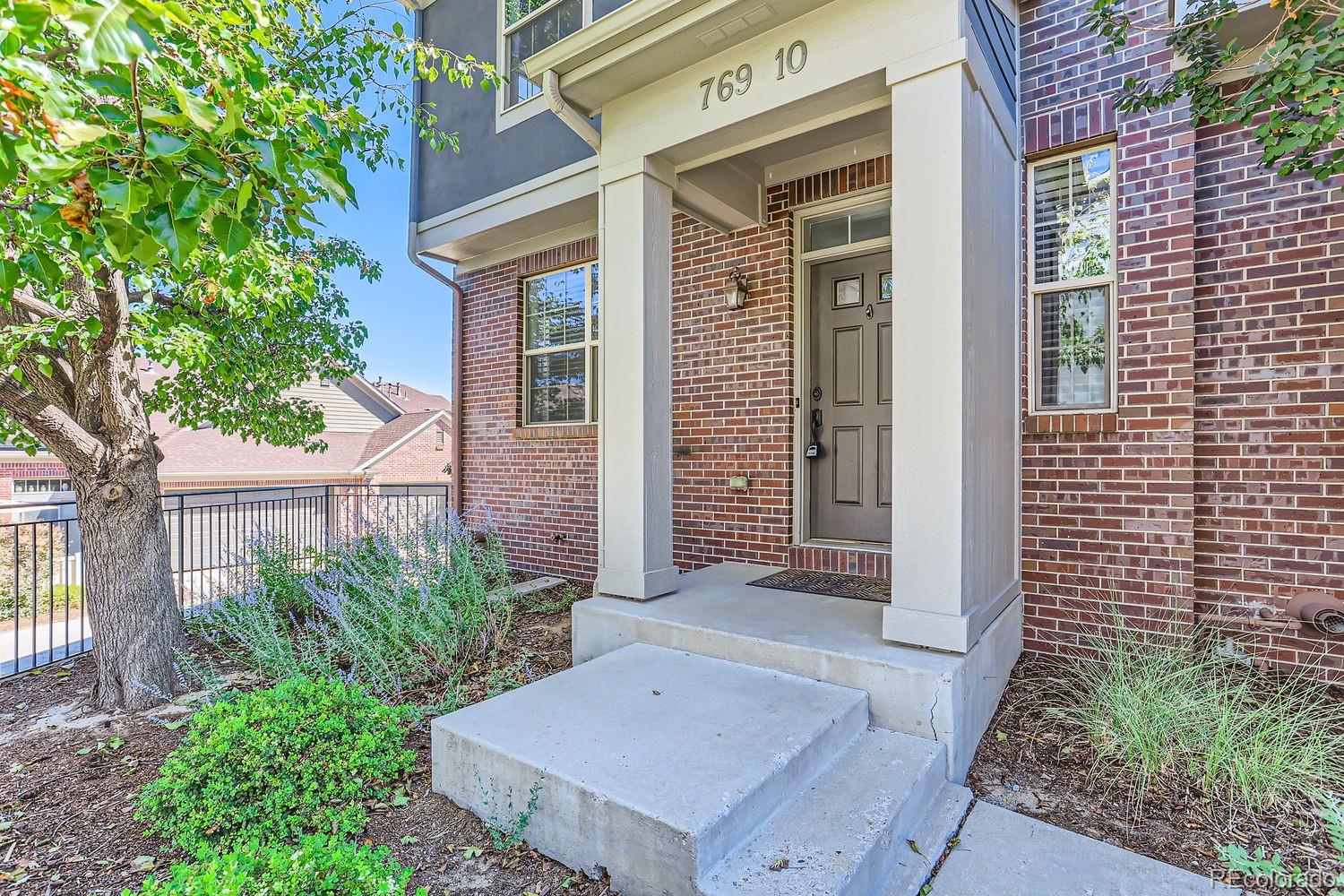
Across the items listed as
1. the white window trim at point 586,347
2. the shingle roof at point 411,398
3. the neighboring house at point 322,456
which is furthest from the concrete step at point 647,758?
the shingle roof at point 411,398

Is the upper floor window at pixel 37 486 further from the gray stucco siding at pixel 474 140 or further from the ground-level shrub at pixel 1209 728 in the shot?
the ground-level shrub at pixel 1209 728

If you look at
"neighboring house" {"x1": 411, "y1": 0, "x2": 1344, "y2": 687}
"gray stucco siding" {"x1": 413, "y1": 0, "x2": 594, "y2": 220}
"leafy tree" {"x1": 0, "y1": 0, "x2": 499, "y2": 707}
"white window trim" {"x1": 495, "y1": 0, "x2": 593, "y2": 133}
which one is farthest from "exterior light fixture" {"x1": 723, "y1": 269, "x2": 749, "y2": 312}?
"white window trim" {"x1": 495, "y1": 0, "x2": 593, "y2": 133}

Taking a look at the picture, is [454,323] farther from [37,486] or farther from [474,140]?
[37,486]

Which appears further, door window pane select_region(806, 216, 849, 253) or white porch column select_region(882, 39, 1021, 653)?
door window pane select_region(806, 216, 849, 253)

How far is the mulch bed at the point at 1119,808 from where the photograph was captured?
2096mm

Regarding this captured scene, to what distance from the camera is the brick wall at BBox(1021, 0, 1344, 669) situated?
10.2 feet

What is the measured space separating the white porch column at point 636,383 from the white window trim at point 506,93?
7.31 ft

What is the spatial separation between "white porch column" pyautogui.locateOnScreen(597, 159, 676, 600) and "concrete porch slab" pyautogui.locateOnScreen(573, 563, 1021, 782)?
0.24m

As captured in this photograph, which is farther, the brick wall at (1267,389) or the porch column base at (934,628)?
the brick wall at (1267,389)

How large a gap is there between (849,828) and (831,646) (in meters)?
0.87

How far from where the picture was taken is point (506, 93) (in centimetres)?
563

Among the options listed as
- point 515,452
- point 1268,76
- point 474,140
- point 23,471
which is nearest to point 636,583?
point 515,452

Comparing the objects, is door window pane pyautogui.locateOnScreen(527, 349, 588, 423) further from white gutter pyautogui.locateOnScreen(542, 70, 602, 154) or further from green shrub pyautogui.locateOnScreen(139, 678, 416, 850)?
green shrub pyautogui.locateOnScreen(139, 678, 416, 850)

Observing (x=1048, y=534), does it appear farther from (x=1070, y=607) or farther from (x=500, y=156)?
(x=500, y=156)
